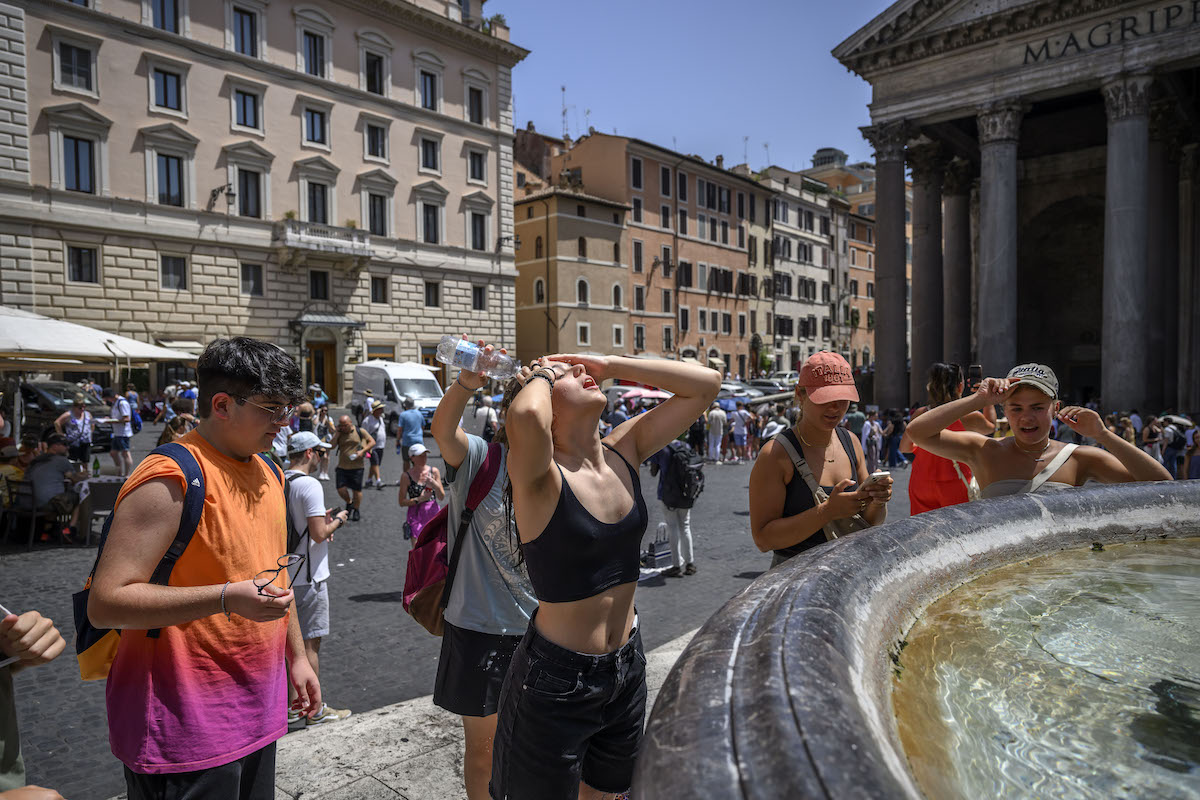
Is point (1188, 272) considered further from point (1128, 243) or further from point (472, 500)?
point (472, 500)

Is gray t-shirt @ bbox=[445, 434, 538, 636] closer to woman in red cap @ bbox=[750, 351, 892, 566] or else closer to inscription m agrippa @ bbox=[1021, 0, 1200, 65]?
woman in red cap @ bbox=[750, 351, 892, 566]

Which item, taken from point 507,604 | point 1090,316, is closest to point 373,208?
point 1090,316

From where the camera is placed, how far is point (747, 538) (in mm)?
9305

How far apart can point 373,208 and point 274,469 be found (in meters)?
29.8

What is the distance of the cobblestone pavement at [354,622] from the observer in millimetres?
3865

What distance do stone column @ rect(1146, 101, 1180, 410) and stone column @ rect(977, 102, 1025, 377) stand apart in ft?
9.08

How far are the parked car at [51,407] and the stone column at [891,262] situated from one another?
18165 mm

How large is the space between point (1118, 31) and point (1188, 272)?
7.66 metres

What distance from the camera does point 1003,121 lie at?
19.5 meters

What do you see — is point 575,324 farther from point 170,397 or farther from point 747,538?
point 747,538

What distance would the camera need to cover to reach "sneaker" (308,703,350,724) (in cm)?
397

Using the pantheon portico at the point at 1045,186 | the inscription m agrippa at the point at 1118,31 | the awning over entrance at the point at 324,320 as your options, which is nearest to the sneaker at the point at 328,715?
the pantheon portico at the point at 1045,186

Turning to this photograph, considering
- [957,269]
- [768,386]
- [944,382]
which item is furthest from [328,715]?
[768,386]

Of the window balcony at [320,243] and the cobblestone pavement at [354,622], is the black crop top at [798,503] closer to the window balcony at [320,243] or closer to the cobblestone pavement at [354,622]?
the cobblestone pavement at [354,622]
